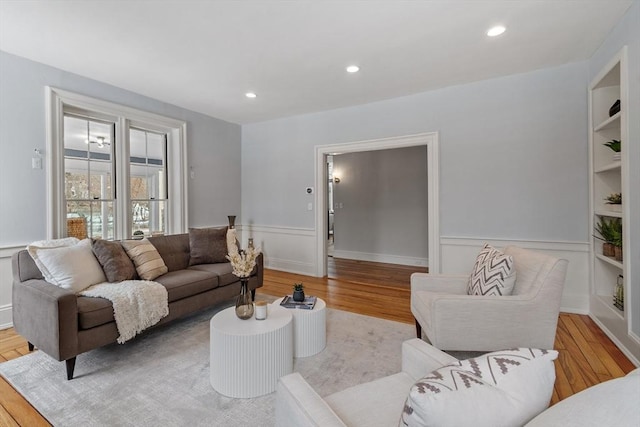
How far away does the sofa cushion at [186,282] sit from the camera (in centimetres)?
278

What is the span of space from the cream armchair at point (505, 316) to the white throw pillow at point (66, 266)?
2722 mm

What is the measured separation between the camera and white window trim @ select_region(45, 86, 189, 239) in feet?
10.5

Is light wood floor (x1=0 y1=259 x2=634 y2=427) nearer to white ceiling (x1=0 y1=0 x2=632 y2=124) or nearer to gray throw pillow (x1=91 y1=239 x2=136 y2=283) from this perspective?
gray throw pillow (x1=91 y1=239 x2=136 y2=283)

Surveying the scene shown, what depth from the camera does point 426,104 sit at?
13.0 feet

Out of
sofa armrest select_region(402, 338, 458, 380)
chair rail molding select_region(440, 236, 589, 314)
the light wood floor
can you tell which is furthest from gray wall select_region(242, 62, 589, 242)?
sofa armrest select_region(402, 338, 458, 380)

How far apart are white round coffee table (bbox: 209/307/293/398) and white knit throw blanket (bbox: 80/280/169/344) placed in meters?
0.83

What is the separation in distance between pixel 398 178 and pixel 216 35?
4257 mm

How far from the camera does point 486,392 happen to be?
709 mm

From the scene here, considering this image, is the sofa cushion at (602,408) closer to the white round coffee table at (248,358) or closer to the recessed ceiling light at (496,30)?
the white round coffee table at (248,358)

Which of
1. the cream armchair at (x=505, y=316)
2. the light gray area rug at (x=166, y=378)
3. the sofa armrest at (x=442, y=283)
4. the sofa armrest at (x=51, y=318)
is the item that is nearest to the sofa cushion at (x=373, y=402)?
the light gray area rug at (x=166, y=378)

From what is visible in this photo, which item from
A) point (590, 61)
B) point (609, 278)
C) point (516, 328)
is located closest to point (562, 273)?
point (516, 328)

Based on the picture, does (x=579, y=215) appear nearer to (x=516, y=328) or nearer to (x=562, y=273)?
(x=562, y=273)

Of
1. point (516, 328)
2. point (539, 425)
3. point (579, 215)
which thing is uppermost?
point (579, 215)

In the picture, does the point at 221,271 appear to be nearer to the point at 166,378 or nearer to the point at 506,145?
the point at 166,378
